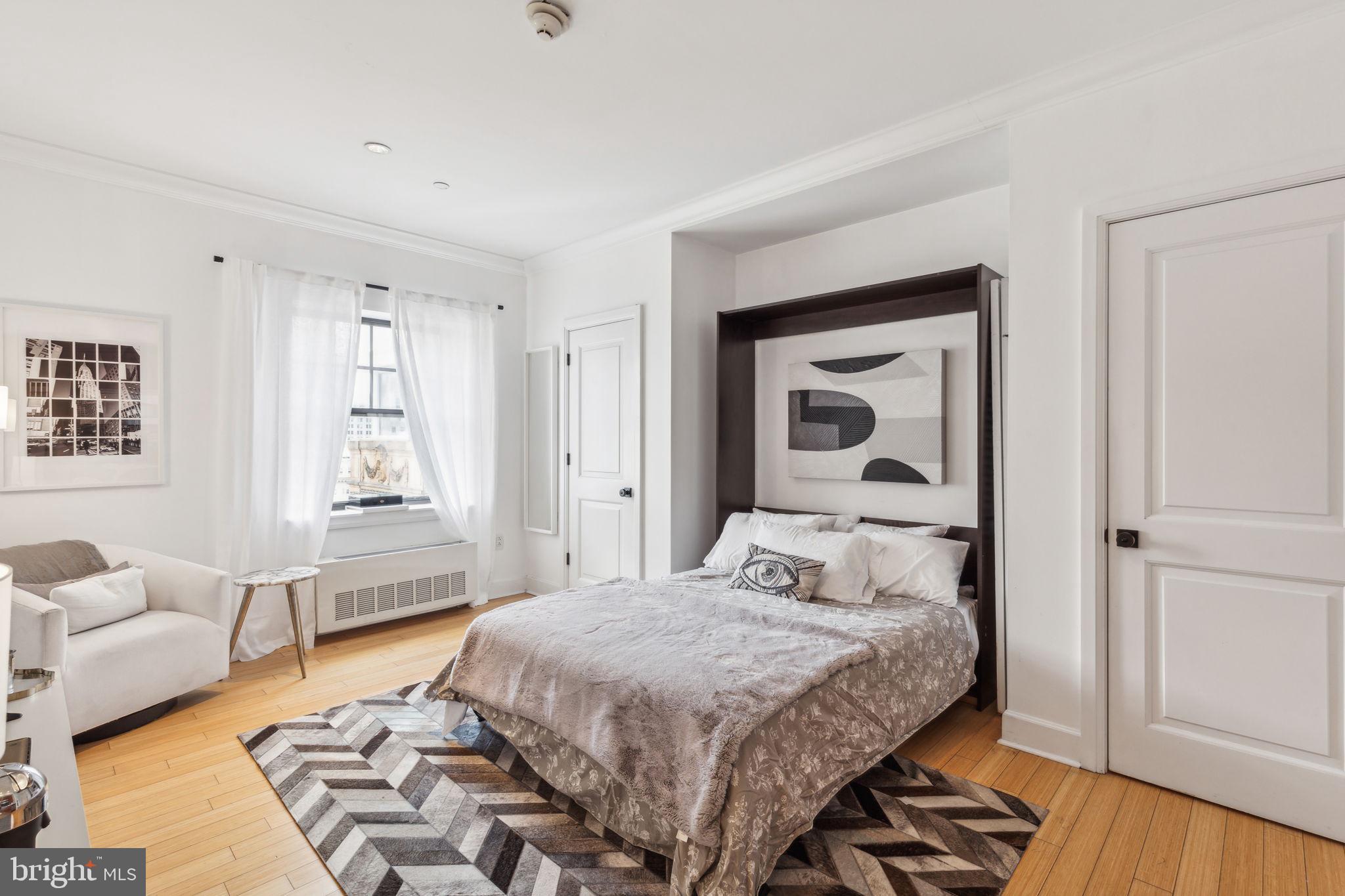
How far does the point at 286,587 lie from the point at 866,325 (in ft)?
11.8

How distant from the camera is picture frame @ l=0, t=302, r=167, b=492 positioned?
313cm

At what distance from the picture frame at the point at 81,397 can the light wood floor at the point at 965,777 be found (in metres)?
1.34

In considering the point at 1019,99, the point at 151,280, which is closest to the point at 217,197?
the point at 151,280

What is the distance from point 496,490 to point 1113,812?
411cm

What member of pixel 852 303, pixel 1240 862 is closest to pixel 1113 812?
pixel 1240 862

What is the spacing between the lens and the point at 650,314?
13.8 ft

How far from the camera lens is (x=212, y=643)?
3.05 m

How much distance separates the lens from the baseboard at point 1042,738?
8.36 ft

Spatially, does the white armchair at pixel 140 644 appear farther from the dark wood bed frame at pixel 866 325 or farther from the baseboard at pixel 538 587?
the dark wood bed frame at pixel 866 325

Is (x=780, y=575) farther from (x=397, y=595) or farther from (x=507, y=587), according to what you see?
(x=507, y=587)

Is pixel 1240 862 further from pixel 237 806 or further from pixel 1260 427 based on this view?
pixel 237 806

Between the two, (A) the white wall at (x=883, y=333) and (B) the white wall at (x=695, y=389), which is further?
(B) the white wall at (x=695, y=389)

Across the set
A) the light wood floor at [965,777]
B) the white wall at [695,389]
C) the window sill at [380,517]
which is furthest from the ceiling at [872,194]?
the window sill at [380,517]

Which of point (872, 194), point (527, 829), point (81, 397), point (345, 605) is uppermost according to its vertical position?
point (872, 194)
